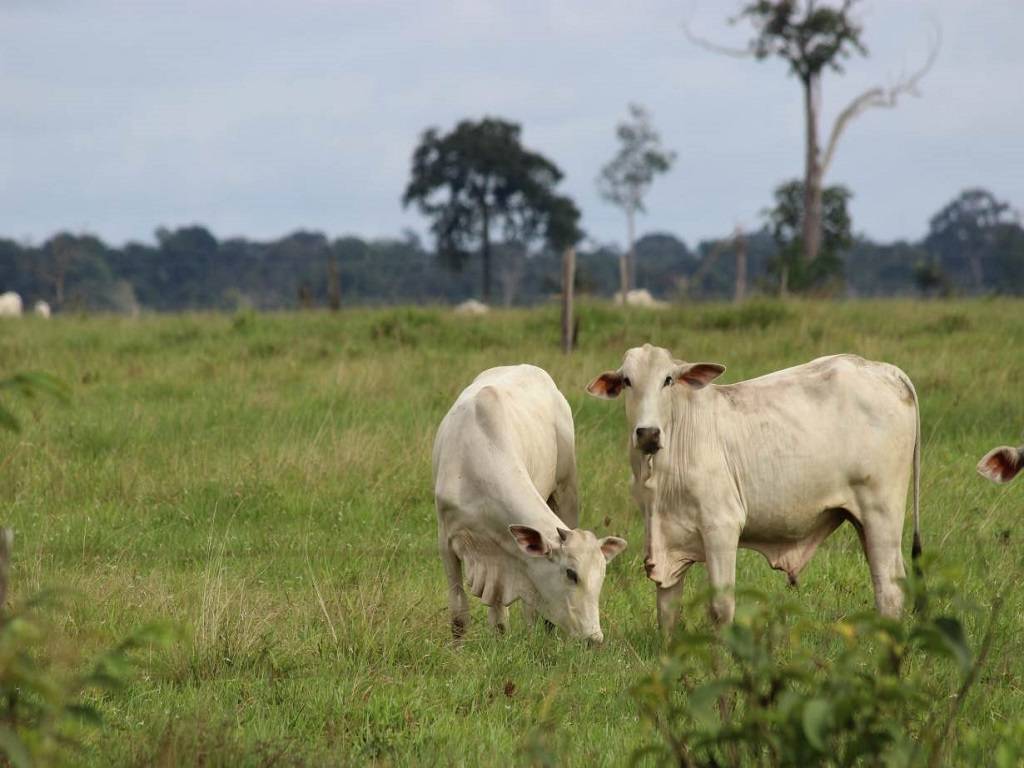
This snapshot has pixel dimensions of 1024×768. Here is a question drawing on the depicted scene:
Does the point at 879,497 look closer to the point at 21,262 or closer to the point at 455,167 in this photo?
the point at 455,167

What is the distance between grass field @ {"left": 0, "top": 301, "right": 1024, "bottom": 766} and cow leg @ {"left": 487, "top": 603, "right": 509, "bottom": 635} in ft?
0.32

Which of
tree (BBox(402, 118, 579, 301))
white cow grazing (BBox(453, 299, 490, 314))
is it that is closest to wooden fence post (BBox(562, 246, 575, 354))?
white cow grazing (BBox(453, 299, 490, 314))

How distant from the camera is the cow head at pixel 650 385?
5.71 m

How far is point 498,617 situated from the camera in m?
6.19

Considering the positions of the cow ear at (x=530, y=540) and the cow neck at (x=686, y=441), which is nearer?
the cow ear at (x=530, y=540)

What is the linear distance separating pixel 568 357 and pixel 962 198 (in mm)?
76202

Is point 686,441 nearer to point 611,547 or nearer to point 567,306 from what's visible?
Result: point 611,547

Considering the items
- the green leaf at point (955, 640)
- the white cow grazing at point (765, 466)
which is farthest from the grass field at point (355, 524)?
the green leaf at point (955, 640)

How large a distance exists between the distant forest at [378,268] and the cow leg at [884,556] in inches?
1895

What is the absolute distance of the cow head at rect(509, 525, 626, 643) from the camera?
5645 mm

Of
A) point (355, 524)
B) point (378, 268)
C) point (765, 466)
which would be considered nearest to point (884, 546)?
point (765, 466)

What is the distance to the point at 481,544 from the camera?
6.13 meters

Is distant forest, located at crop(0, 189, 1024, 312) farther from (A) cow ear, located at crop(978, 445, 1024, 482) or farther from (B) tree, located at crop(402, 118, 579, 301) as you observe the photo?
(A) cow ear, located at crop(978, 445, 1024, 482)

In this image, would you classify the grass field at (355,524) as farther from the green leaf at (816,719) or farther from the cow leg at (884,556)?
the green leaf at (816,719)
